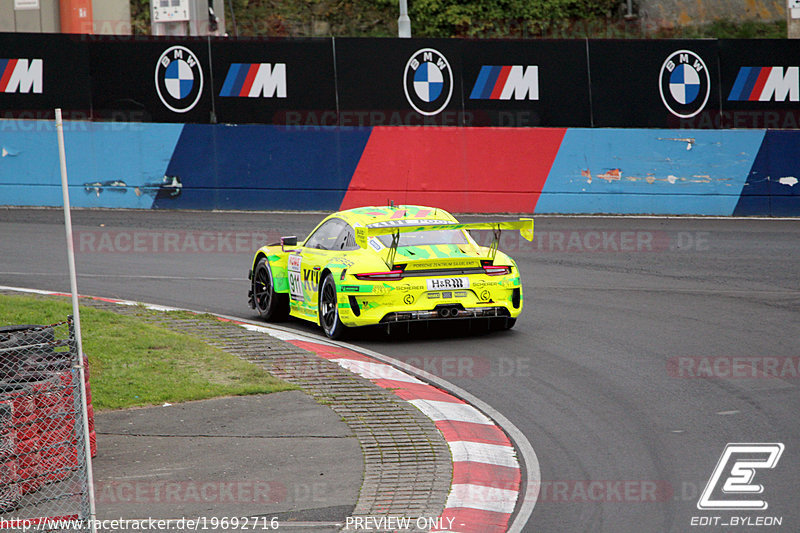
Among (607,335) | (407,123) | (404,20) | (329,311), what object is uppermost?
(404,20)

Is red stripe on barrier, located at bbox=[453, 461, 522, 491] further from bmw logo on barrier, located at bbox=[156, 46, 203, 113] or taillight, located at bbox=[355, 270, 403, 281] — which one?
bmw logo on barrier, located at bbox=[156, 46, 203, 113]

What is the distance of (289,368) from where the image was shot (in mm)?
10969

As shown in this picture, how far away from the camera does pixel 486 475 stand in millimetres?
7844

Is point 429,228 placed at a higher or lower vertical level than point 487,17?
lower

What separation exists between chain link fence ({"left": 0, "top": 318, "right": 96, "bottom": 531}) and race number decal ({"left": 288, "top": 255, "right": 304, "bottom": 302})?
5227mm

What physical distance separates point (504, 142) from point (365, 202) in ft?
9.33

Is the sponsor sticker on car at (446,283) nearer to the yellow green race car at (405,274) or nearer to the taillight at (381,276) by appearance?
the yellow green race car at (405,274)

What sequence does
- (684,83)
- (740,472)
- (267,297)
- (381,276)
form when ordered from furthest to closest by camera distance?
(684,83) < (267,297) < (381,276) < (740,472)

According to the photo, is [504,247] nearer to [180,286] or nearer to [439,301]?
[180,286]

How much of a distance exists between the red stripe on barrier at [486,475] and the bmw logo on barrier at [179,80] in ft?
49.9

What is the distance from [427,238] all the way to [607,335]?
226 cm

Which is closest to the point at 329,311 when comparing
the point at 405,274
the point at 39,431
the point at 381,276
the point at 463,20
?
the point at 381,276

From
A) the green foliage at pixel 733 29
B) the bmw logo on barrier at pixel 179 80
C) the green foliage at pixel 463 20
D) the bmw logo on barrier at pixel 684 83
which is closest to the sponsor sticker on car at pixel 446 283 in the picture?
the bmw logo on barrier at pixel 684 83

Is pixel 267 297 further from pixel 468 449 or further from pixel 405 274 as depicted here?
pixel 468 449
